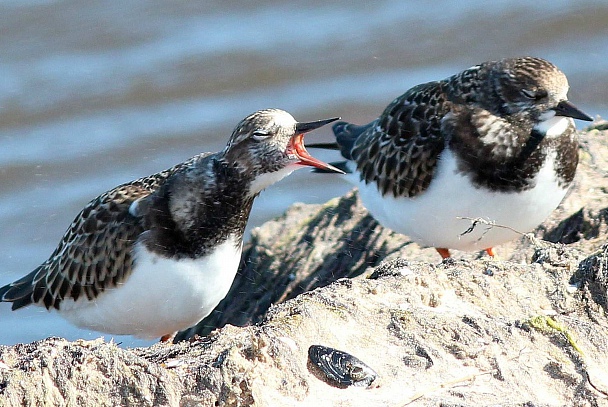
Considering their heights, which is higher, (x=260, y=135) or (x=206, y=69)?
(x=260, y=135)

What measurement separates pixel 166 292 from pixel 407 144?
1492 millimetres

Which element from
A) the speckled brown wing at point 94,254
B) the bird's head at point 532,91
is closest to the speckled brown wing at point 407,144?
the bird's head at point 532,91

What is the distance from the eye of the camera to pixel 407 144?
483 cm

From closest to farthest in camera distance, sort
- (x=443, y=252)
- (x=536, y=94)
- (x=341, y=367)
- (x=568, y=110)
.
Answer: (x=341, y=367)
(x=568, y=110)
(x=536, y=94)
(x=443, y=252)

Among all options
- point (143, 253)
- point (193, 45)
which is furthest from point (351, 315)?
point (193, 45)

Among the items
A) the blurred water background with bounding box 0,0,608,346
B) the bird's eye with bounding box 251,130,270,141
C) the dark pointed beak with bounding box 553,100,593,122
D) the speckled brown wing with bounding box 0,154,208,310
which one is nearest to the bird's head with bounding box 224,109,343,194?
the bird's eye with bounding box 251,130,270,141

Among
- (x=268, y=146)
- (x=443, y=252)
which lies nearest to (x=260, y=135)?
(x=268, y=146)

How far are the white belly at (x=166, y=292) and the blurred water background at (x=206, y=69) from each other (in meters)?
2.60

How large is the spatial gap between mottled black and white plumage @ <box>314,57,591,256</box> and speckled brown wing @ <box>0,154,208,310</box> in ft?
3.65

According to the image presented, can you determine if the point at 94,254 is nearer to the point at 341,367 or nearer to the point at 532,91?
the point at 341,367

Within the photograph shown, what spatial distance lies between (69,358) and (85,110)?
19.3 ft

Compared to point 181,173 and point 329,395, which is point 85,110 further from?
point 329,395

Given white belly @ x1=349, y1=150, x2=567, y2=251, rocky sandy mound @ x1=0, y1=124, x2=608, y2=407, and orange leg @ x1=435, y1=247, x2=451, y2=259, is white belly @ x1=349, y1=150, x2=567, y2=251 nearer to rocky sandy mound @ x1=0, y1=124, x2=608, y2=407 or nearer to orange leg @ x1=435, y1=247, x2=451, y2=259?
orange leg @ x1=435, y1=247, x2=451, y2=259

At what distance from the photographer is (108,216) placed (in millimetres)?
4398
